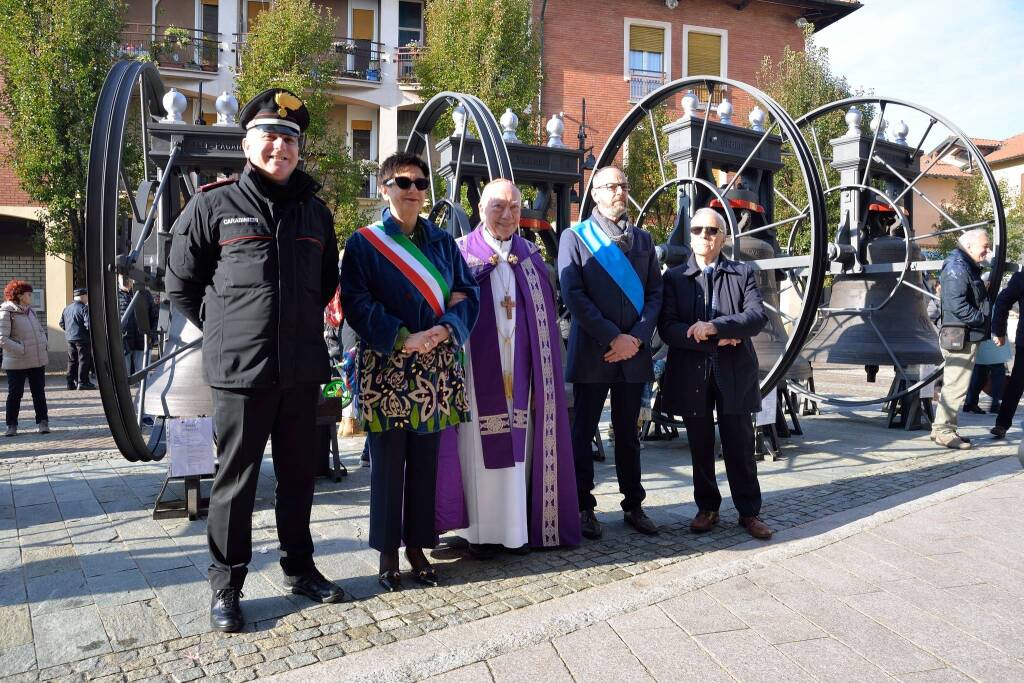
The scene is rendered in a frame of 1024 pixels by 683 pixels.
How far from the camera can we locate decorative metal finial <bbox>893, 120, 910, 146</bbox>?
8.01 meters

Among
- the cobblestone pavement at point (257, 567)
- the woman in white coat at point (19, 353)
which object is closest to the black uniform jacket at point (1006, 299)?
the cobblestone pavement at point (257, 567)

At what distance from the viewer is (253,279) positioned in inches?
113

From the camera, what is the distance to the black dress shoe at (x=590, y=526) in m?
3.94

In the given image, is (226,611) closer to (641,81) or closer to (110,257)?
(110,257)

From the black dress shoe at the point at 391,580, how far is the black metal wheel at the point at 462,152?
2.30 m

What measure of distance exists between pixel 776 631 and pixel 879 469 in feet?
11.0

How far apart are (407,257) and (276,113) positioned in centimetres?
73

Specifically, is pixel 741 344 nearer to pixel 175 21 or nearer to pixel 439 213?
pixel 439 213

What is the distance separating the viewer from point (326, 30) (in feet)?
57.4

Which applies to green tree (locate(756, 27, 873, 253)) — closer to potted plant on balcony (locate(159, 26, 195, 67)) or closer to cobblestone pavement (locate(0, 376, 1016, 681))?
cobblestone pavement (locate(0, 376, 1016, 681))

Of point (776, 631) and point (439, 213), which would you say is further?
point (439, 213)

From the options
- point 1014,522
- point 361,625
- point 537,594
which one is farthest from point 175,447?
point 1014,522

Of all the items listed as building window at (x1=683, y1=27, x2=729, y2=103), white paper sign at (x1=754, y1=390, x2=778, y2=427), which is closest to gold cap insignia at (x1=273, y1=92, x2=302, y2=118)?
white paper sign at (x1=754, y1=390, x2=778, y2=427)

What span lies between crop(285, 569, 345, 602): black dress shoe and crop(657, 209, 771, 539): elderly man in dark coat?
6.09 ft
